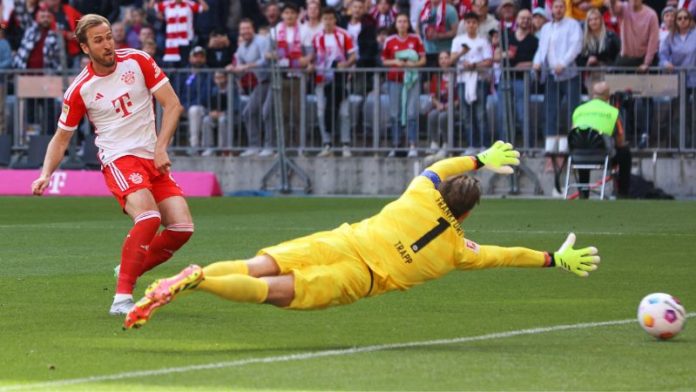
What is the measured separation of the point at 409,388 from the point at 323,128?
65.9 ft

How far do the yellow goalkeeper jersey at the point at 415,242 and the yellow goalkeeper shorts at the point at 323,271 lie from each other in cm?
Answer: 8

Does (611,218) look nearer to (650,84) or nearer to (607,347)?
(650,84)

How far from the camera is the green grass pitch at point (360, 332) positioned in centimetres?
823

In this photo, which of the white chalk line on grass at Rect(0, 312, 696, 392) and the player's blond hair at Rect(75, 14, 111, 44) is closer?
the white chalk line on grass at Rect(0, 312, 696, 392)

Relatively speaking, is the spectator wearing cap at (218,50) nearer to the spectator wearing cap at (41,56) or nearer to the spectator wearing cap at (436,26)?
the spectator wearing cap at (41,56)

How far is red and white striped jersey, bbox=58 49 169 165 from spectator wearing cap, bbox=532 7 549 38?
51.7 ft

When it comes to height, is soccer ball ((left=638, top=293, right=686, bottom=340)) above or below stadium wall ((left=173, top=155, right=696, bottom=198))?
above

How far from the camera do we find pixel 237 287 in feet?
29.7

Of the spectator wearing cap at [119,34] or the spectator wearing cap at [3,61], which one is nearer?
the spectator wearing cap at [119,34]

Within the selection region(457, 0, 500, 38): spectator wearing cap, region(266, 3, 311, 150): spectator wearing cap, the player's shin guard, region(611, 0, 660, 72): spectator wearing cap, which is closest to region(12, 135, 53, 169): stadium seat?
region(266, 3, 311, 150): spectator wearing cap

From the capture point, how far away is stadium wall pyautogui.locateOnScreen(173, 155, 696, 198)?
86.5ft

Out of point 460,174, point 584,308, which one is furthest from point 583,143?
point 460,174

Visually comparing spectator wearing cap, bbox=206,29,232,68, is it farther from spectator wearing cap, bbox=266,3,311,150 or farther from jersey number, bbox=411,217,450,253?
jersey number, bbox=411,217,450,253

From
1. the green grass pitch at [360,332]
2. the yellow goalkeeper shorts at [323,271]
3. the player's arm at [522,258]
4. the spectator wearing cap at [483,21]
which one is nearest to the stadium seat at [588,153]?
the spectator wearing cap at [483,21]
